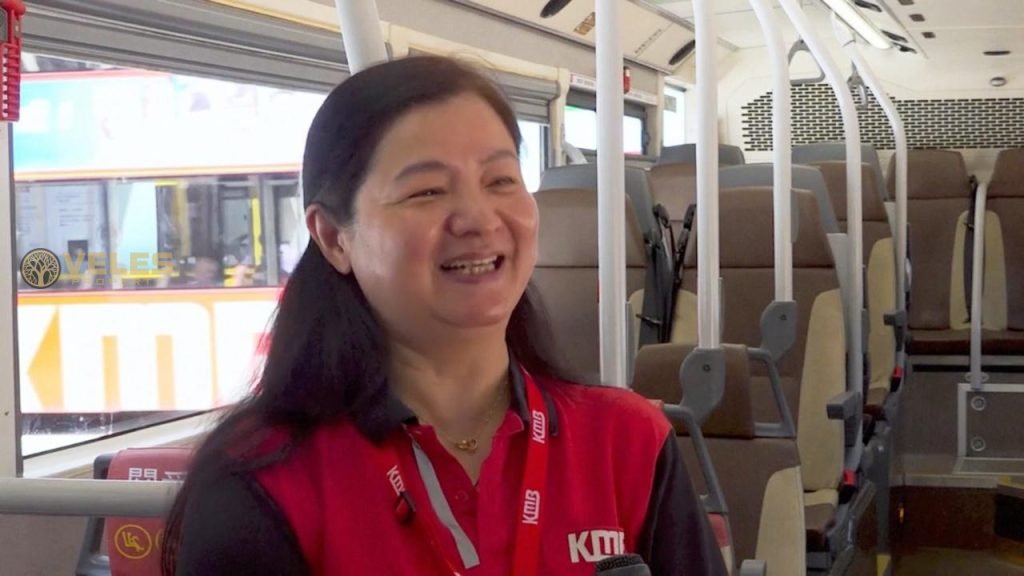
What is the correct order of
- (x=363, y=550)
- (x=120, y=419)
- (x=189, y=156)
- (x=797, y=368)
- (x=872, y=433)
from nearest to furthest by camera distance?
(x=363, y=550)
(x=120, y=419)
(x=189, y=156)
(x=797, y=368)
(x=872, y=433)

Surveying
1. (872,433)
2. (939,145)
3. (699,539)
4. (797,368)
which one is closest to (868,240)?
(872,433)

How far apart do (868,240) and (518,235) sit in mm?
4951

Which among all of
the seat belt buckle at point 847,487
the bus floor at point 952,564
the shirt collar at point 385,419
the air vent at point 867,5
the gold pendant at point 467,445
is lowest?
the bus floor at point 952,564

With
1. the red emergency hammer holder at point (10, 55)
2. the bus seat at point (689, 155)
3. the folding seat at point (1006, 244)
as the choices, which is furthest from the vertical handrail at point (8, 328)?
the folding seat at point (1006, 244)

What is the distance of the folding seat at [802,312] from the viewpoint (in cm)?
412

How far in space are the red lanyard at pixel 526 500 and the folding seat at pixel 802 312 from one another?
301 centimetres

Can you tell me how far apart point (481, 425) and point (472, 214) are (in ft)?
0.73

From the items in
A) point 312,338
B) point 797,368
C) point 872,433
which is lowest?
point 872,433

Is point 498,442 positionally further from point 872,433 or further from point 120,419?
point 872,433

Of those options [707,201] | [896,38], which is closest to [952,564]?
[896,38]

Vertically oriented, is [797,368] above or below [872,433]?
above

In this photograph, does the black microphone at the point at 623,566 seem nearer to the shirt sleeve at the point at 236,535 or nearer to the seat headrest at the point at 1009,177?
the shirt sleeve at the point at 236,535

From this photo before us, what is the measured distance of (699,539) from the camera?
3.98ft

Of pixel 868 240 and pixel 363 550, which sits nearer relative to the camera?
pixel 363 550
